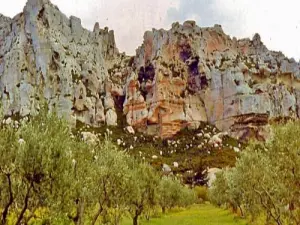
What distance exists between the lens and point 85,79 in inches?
7766

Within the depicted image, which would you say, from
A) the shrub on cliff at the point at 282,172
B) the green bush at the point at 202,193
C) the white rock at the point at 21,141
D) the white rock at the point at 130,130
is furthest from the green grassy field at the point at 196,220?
the white rock at the point at 130,130

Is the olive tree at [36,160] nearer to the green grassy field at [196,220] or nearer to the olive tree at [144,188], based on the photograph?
the olive tree at [144,188]

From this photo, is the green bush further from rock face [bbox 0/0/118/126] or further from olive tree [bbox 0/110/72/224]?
olive tree [bbox 0/110/72/224]

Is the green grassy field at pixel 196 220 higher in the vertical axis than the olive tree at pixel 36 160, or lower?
lower

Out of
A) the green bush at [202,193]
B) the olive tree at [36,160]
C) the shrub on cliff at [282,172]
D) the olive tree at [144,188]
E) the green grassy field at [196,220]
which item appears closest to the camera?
the olive tree at [36,160]

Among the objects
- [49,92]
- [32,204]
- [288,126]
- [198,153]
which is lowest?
[32,204]

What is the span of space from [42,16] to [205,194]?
110m

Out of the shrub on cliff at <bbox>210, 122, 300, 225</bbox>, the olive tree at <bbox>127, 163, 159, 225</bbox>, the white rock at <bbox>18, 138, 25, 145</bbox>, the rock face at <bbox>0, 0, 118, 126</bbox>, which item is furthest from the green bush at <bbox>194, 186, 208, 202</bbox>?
the white rock at <bbox>18, 138, 25, 145</bbox>

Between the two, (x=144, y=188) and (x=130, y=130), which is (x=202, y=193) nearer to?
(x=130, y=130)

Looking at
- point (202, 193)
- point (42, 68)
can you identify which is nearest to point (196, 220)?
point (202, 193)

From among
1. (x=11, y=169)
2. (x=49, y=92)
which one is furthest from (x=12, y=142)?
(x=49, y=92)

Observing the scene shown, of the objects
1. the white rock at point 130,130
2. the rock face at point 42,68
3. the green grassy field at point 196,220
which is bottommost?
the green grassy field at point 196,220

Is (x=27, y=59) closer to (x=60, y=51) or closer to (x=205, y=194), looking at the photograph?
(x=60, y=51)

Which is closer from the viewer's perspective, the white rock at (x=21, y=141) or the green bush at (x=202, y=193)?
the white rock at (x=21, y=141)
